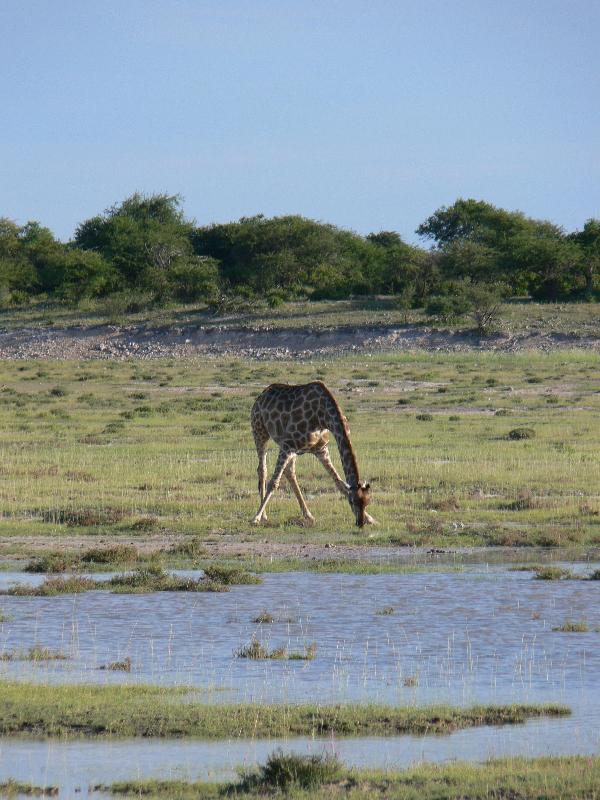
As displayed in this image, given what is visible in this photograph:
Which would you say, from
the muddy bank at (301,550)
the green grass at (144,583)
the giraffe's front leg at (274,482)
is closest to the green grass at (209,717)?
the green grass at (144,583)

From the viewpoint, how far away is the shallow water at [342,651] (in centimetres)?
966

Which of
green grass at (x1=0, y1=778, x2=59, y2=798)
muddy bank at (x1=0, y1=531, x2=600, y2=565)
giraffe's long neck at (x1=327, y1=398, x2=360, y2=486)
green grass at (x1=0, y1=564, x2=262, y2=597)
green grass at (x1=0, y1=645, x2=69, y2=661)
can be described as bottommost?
muddy bank at (x1=0, y1=531, x2=600, y2=565)

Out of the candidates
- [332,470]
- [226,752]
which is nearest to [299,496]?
[332,470]

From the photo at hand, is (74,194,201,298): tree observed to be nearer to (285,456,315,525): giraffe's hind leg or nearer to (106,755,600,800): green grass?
(285,456,315,525): giraffe's hind leg

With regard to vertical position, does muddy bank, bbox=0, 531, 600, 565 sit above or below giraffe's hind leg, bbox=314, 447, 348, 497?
below

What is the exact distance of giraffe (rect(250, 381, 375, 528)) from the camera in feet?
66.7

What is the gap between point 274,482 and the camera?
66.9 ft

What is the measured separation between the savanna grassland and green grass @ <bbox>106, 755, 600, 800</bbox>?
9559 millimetres

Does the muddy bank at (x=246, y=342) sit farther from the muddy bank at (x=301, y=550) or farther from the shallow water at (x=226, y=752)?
the shallow water at (x=226, y=752)

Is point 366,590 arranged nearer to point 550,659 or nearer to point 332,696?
point 550,659

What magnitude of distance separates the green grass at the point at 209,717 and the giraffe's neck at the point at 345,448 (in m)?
8.61

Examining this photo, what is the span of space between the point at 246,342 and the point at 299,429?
51739mm

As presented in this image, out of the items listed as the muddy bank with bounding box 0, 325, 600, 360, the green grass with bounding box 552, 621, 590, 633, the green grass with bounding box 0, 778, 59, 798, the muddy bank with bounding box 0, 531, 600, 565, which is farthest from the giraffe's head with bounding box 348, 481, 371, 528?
the muddy bank with bounding box 0, 325, 600, 360

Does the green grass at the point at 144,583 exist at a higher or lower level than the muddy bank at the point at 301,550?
higher
